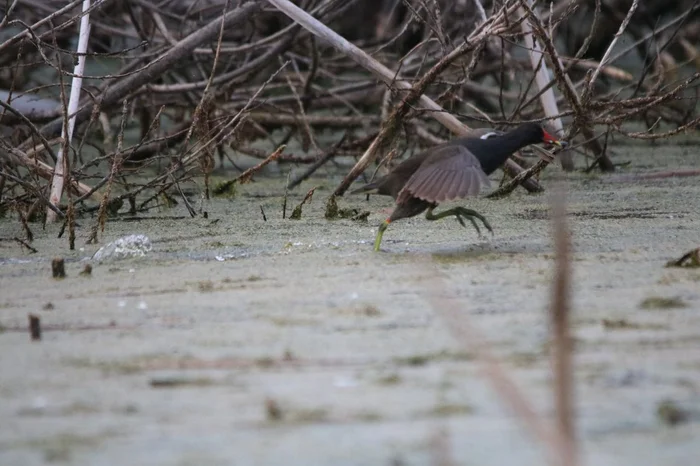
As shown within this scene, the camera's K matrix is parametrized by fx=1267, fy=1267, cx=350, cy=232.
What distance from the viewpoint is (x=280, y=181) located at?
579 centimetres

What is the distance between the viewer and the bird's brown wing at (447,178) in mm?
3504

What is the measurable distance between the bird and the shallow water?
0.13 meters

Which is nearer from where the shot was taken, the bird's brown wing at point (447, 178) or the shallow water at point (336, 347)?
the shallow water at point (336, 347)

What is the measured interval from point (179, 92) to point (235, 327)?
3.02 metres

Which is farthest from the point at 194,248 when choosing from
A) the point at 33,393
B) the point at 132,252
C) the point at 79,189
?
the point at 33,393

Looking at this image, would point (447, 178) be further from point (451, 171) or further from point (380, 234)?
point (380, 234)

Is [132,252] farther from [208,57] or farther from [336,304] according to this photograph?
[208,57]

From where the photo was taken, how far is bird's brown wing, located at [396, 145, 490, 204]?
3504mm

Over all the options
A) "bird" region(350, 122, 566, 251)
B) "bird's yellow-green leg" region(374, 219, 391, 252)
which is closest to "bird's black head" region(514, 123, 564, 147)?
"bird" region(350, 122, 566, 251)

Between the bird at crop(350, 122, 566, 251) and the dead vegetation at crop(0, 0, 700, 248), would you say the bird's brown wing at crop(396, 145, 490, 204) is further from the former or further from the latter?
the dead vegetation at crop(0, 0, 700, 248)

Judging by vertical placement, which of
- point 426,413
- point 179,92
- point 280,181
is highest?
point 179,92

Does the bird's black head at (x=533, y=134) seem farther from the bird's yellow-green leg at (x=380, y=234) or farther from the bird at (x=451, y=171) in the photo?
the bird's yellow-green leg at (x=380, y=234)

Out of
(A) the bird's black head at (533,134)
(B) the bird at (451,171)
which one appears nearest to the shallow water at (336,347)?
(B) the bird at (451,171)

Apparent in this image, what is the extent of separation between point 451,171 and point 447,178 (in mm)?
40
